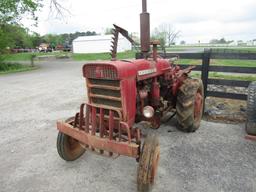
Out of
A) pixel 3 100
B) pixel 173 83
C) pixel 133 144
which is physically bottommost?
pixel 3 100

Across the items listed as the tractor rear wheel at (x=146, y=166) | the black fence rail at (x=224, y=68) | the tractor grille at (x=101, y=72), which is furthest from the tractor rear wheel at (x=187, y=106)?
the tractor grille at (x=101, y=72)

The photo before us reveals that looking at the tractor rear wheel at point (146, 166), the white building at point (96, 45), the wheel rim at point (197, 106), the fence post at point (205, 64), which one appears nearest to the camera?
the tractor rear wheel at point (146, 166)

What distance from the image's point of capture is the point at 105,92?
8.79ft

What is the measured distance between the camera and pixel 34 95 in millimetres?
7121

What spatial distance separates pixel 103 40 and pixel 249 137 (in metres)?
39.9

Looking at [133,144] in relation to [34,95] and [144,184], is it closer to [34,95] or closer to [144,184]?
[144,184]

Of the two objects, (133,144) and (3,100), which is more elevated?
(133,144)

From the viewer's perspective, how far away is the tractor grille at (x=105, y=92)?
8.42 ft

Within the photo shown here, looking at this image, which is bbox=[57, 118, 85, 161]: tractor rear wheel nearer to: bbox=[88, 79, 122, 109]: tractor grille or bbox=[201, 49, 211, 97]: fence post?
bbox=[88, 79, 122, 109]: tractor grille

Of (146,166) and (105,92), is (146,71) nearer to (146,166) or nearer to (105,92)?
(105,92)

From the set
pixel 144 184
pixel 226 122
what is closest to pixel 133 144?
pixel 144 184

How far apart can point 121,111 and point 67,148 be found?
3.16ft

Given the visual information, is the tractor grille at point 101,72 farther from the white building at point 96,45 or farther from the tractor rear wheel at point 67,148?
the white building at point 96,45

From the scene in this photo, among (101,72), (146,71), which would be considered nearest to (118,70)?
(101,72)
